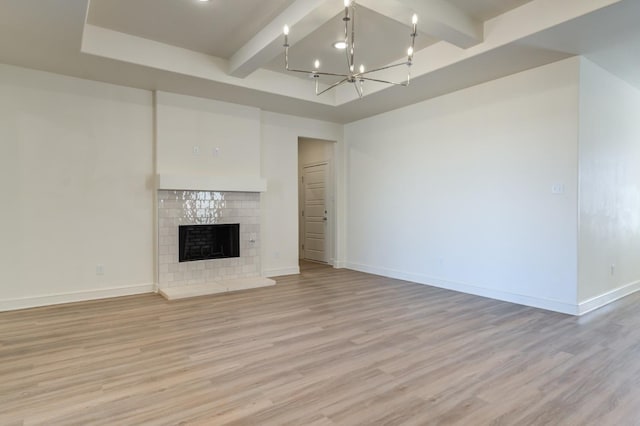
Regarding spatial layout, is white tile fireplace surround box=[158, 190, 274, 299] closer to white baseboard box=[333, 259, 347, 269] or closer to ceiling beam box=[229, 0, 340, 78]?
white baseboard box=[333, 259, 347, 269]

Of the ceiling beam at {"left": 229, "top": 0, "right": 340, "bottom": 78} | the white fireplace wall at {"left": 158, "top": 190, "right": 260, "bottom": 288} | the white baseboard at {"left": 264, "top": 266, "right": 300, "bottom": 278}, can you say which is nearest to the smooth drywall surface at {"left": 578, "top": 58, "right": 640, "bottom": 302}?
the ceiling beam at {"left": 229, "top": 0, "right": 340, "bottom": 78}

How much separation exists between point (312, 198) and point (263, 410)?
238 inches

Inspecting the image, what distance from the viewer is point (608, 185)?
14.6 feet

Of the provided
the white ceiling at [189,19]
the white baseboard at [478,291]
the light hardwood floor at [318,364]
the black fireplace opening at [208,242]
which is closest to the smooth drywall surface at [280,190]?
the black fireplace opening at [208,242]

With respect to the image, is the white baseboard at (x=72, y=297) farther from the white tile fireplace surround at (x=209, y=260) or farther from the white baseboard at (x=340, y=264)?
the white baseboard at (x=340, y=264)

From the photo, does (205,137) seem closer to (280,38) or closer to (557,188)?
(280,38)

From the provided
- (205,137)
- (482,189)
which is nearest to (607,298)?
(482,189)

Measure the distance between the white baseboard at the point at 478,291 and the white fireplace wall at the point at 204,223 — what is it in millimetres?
2139

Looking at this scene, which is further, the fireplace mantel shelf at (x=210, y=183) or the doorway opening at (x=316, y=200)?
the doorway opening at (x=316, y=200)

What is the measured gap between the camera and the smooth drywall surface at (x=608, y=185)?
4.04 m

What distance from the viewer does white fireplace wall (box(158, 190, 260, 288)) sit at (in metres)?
5.14

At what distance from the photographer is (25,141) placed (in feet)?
14.2

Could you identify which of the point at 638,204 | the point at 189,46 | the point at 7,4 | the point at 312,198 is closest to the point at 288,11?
the point at 189,46

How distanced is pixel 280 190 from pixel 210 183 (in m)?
1.42
